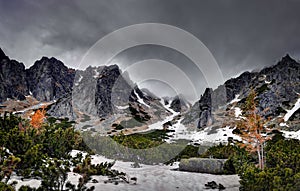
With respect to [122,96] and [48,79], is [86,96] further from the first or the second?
[48,79]

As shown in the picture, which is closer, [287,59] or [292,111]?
[292,111]

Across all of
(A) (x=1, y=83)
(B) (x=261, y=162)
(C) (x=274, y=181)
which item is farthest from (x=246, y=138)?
(A) (x=1, y=83)

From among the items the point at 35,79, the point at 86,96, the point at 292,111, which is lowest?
the point at 292,111

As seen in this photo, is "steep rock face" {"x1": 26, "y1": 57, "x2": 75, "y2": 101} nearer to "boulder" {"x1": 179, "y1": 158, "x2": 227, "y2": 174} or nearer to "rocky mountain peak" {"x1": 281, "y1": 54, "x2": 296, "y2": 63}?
"rocky mountain peak" {"x1": 281, "y1": 54, "x2": 296, "y2": 63}

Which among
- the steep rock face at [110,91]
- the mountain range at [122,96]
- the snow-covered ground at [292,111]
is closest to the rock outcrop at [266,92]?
the mountain range at [122,96]

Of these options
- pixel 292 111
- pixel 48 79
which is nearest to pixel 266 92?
pixel 292 111

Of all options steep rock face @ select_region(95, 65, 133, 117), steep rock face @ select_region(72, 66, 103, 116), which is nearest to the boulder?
steep rock face @ select_region(95, 65, 133, 117)
